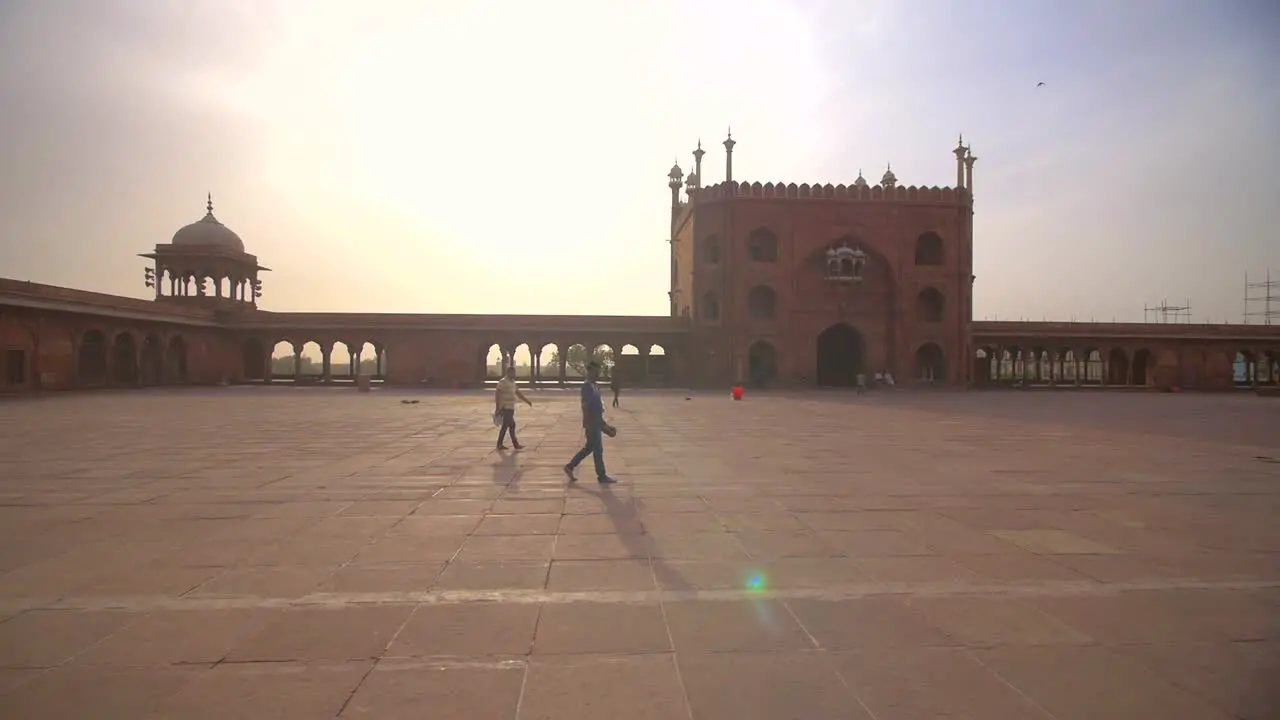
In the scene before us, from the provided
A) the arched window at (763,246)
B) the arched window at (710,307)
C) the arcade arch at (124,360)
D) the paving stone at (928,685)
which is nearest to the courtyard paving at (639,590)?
the paving stone at (928,685)

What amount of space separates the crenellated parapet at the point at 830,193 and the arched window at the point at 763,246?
1.84 m

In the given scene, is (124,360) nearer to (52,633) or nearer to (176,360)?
(176,360)

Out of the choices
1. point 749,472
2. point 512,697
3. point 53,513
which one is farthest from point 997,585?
point 53,513

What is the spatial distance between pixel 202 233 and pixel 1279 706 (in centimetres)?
4614

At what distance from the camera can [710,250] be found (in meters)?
35.8

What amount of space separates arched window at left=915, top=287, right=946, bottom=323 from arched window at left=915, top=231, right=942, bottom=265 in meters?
1.54

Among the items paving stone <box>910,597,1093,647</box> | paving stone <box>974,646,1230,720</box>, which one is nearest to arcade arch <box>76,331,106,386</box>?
paving stone <box>910,597,1093,647</box>

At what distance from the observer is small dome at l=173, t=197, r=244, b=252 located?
129 ft

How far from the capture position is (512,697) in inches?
112

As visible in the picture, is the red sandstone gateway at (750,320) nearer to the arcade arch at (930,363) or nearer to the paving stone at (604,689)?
the arcade arch at (930,363)

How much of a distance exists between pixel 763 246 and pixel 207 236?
30.0 meters

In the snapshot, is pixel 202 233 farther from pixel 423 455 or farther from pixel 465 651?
pixel 465 651

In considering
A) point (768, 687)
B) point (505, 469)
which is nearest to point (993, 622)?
point (768, 687)

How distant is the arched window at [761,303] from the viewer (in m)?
35.4
